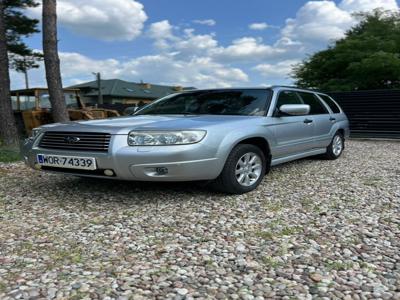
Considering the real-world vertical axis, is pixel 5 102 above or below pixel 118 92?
below

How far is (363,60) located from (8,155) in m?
16.5

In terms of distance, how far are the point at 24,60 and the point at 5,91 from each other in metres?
6.93

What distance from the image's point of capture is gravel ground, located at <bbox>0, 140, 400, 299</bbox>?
2.29 metres

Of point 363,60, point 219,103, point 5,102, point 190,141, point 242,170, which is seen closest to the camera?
point 190,141

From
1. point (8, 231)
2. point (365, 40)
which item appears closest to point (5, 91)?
point (8, 231)

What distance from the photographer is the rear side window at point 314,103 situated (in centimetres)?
615

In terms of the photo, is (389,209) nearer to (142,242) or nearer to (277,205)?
(277,205)

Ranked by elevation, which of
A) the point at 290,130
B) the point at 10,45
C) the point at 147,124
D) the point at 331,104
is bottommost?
the point at 290,130

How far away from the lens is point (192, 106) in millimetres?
5062

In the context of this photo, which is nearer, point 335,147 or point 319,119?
point 319,119

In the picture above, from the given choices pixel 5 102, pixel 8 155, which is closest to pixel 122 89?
pixel 5 102

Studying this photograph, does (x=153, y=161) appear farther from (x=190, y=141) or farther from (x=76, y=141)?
(x=76, y=141)

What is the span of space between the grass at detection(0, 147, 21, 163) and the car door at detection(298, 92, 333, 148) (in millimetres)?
5117

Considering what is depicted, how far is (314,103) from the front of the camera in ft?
21.1
